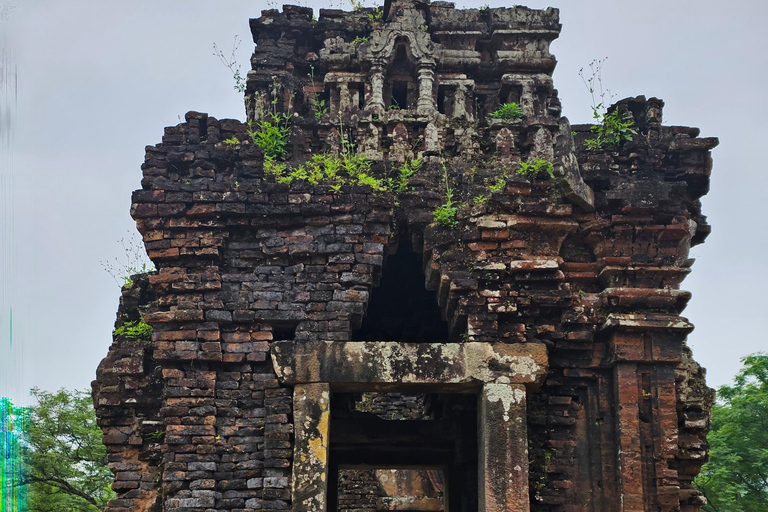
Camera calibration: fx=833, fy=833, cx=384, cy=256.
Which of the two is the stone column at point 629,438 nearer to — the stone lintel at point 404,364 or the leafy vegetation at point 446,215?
the stone lintel at point 404,364

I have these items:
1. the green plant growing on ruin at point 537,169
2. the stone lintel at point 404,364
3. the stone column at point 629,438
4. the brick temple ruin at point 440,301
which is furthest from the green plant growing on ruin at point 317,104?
the stone column at point 629,438

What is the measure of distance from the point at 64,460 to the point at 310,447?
12594mm

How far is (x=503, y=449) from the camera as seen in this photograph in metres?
7.48

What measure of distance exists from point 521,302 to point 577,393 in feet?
3.55

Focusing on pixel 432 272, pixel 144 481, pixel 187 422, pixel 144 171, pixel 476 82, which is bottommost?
pixel 144 481

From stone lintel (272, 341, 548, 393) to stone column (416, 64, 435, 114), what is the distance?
9.54 ft

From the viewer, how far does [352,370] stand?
7645 mm

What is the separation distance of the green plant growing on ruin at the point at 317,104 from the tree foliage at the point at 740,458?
37.3ft

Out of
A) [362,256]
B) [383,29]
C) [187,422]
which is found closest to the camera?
[187,422]

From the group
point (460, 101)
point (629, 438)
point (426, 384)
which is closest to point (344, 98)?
point (460, 101)

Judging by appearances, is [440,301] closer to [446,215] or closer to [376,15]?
[446,215]

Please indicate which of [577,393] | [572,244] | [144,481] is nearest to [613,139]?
[572,244]

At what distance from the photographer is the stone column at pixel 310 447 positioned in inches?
287

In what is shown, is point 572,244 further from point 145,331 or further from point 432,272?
point 145,331
